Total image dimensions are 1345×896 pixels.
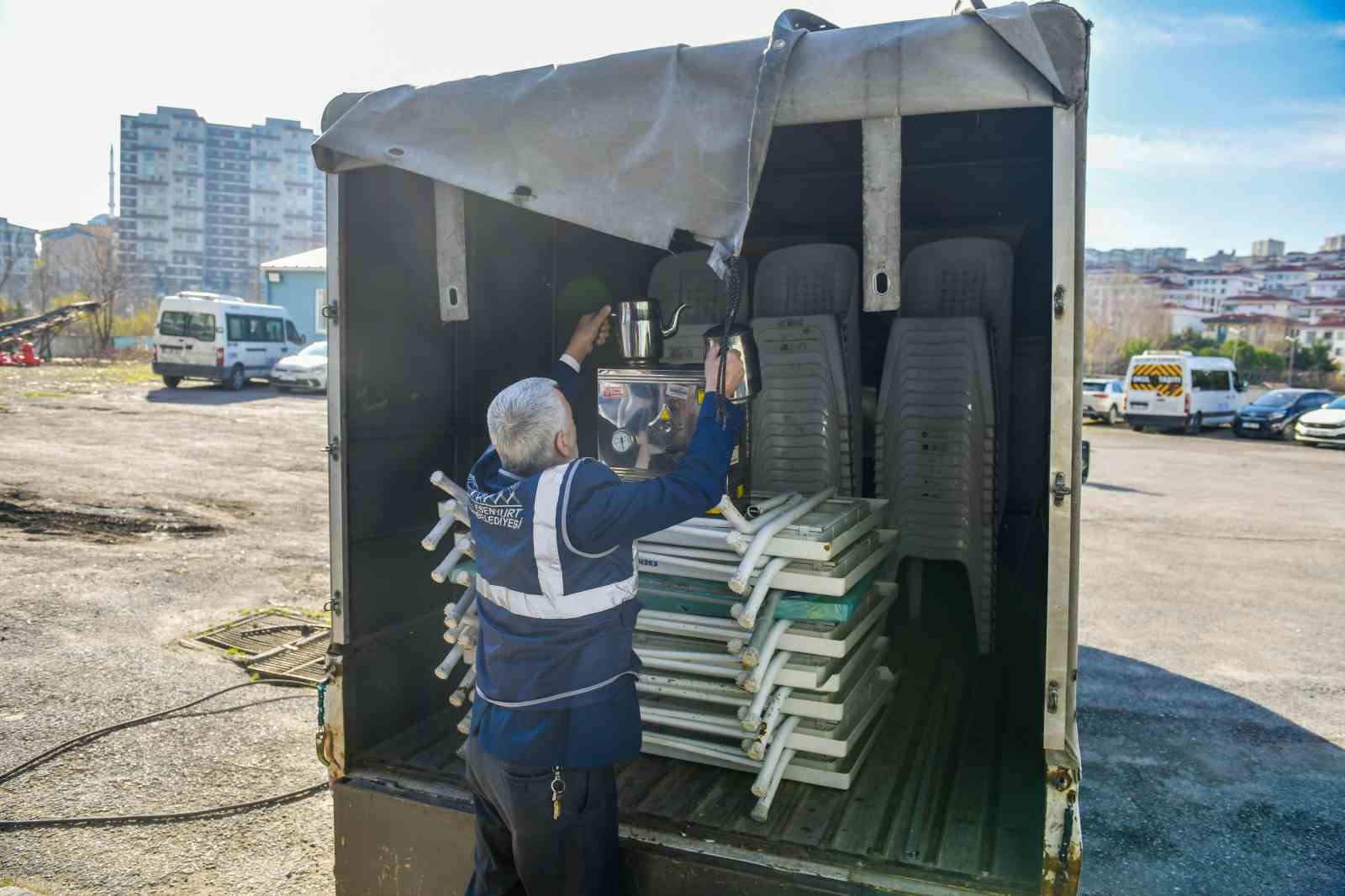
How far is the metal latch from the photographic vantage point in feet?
8.27

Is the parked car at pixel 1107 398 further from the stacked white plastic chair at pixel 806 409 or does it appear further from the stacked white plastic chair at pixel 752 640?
the stacked white plastic chair at pixel 752 640

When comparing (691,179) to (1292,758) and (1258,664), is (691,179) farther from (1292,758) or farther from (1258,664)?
(1258,664)

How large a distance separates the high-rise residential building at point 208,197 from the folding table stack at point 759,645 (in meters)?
99.2

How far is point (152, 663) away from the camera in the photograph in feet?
19.0

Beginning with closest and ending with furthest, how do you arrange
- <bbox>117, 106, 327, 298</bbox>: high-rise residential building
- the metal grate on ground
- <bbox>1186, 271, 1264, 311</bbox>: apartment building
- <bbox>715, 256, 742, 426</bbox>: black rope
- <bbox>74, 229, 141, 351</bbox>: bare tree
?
<bbox>715, 256, 742, 426</bbox>: black rope → the metal grate on ground → <bbox>74, 229, 141, 351</bbox>: bare tree → <bbox>117, 106, 327, 298</bbox>: high-rise residential building → <bbox>1186, 271, 1264, 311</bbox>: apartment building

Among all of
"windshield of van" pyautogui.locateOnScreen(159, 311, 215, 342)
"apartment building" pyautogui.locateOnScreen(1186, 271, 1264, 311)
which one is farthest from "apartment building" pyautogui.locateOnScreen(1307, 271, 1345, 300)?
"windshield of van" pyautogui.locateOnScreen(159, 311, 215, 342)

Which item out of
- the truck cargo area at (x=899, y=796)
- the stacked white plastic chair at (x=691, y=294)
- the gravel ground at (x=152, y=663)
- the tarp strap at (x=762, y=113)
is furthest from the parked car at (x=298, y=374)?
the tarp strap at (x=762, y=113)

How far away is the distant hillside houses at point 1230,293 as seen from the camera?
73.1 meters

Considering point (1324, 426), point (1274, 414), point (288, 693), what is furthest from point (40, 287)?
point (1324, 426)

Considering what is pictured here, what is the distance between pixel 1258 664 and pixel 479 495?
598 centimetres

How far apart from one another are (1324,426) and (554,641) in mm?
25593

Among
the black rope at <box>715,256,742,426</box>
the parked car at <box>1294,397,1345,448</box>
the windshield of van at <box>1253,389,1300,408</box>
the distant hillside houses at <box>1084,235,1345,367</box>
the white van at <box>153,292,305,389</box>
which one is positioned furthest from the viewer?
the distant hillside houses at <box>1084,235,1345,367</box>

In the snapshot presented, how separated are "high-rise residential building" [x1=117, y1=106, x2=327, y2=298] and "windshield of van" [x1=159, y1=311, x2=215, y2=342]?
75679mm

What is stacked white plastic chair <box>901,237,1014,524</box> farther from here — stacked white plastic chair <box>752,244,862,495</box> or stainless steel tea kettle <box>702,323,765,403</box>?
stainless steel tea kettle <box>702,323,765,403</box>
